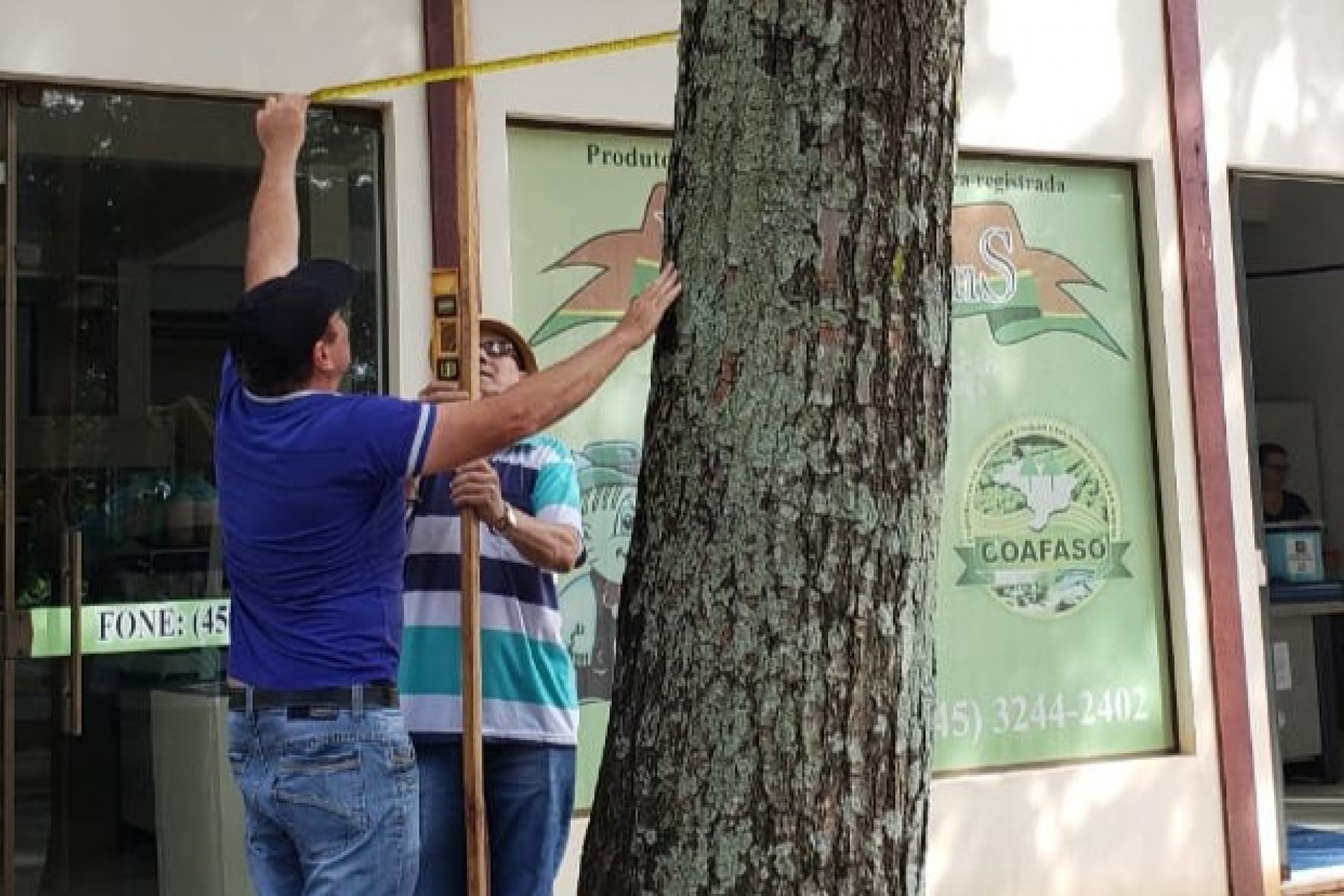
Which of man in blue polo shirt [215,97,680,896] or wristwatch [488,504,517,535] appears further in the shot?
wristwatch [488,504,517,535]

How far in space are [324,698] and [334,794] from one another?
0.57 ft

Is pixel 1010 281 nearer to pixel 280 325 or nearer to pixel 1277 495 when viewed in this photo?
pixel 1277 495

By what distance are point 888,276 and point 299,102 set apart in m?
1.67

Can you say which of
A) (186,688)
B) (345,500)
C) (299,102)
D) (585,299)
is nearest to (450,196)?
(585,299)

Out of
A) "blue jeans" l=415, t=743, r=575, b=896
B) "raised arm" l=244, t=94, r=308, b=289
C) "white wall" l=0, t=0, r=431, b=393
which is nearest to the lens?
"raised arm" l=244, t=94, r=308, b=289

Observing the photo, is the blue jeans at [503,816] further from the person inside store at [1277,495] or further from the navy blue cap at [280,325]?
the person inside store at [1277,495]

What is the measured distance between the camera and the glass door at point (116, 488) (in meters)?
5.84

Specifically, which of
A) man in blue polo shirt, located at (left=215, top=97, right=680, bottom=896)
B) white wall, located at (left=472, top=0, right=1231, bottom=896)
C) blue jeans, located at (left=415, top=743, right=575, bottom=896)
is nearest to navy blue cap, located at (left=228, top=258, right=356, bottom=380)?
man in blue polo shirt, located at (left=215, top=97, right=680, bottom=896)

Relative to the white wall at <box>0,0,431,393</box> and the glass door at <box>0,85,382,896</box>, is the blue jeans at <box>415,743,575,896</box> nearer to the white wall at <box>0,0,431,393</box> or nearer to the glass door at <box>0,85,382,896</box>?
the glass door at <box>0,85,382,896</box>

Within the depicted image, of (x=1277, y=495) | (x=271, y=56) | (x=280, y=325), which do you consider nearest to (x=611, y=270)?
(x=271, y=56)

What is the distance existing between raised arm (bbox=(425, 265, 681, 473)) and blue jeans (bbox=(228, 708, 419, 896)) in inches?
20.5

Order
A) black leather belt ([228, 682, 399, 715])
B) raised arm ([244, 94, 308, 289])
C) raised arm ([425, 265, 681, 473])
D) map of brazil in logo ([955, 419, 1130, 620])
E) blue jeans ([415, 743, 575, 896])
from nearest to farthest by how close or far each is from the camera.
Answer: raised arm ([425, 265, 681, 473]), black leather belt ([228, 682, 399, 715]), raised arm ([244, 94, 308, 289]), blue jeans ([415, 743, 575, 896]), map of brazil in logo ([955, 419, 1130, 620])

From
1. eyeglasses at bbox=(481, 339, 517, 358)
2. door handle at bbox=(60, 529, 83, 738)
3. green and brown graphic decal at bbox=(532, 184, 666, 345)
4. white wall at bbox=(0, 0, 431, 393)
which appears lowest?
door handle at bbox=(60, 529, 83, 738)

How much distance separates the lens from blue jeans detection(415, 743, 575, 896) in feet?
13.9
